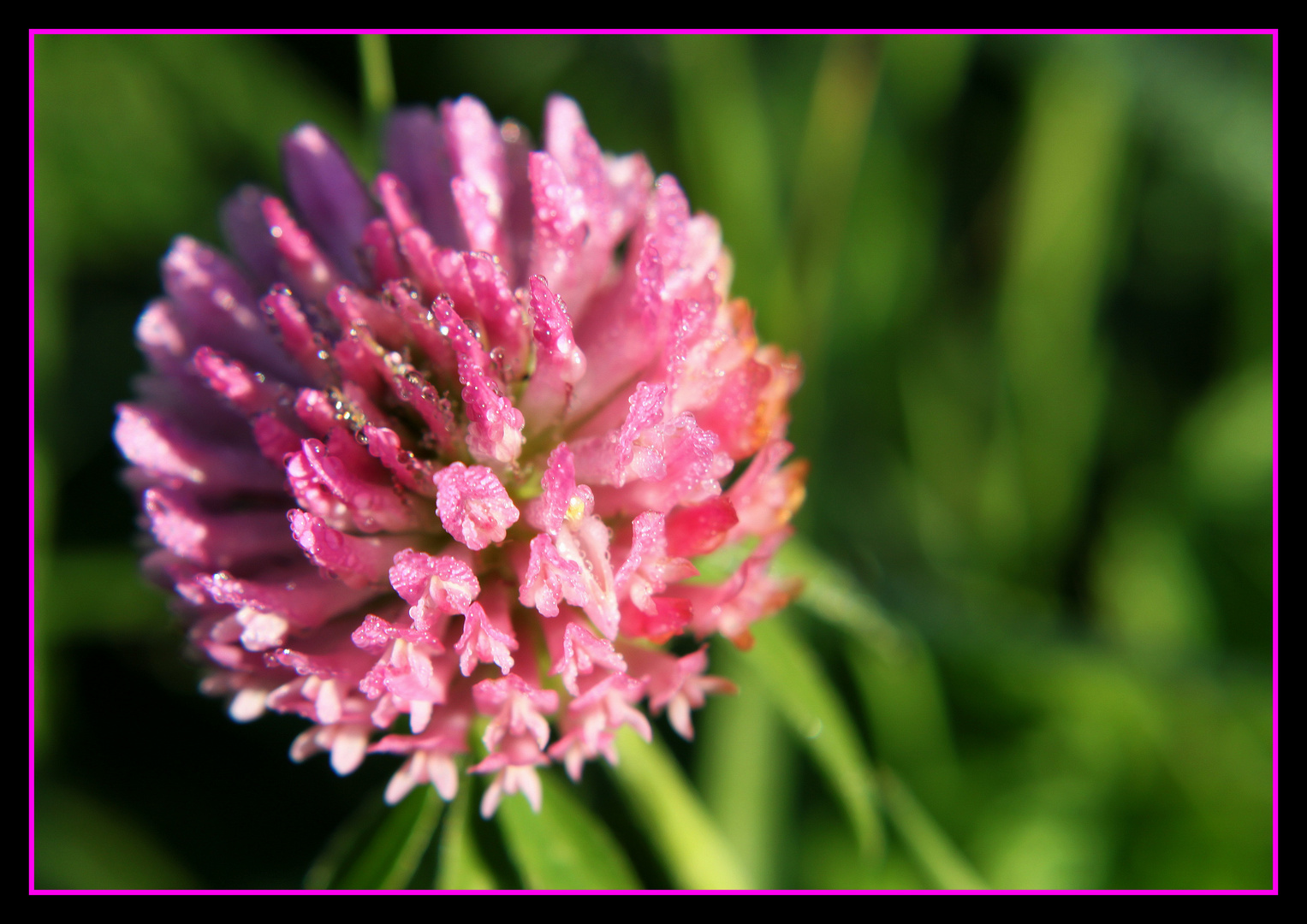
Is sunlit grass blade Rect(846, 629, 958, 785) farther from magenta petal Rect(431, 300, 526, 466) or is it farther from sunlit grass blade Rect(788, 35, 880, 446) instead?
magenta petal Rect(431, 300, 526, 466)

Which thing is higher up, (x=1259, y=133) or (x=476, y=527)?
(x=1259, y=133)

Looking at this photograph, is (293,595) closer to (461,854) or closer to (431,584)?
(431,584)

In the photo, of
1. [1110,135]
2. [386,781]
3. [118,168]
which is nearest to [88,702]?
[386,781]

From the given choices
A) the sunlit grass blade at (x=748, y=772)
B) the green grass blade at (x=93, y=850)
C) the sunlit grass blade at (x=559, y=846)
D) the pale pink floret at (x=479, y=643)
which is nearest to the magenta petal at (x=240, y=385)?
the pale pink floret at (x=479, y=643)

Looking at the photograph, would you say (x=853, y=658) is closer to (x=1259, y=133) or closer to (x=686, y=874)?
(x=686, y=874)

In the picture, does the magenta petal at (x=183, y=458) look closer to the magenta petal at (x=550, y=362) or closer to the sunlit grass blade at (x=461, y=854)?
the magenta petal at (x=550, y=362)

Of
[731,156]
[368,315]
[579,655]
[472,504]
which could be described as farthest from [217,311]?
[731,156]
